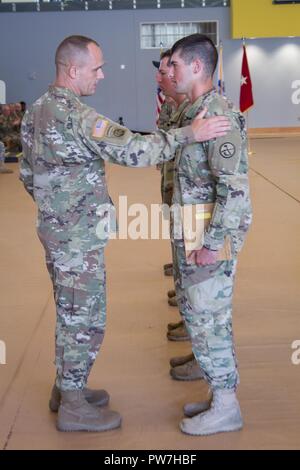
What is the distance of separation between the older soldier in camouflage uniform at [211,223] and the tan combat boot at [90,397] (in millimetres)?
451

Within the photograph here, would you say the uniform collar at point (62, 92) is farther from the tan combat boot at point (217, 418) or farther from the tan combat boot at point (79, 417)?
the tan combat boot at point (217, 418)

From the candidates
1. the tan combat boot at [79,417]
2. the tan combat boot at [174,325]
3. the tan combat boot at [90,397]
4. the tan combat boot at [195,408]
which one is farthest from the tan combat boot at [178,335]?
the tan combat boot at [79,417]

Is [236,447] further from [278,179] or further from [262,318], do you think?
[278,179]

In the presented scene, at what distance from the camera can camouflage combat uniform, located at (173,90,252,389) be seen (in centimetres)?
233

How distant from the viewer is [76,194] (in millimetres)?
2457

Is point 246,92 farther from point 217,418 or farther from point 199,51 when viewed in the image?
point 217,418

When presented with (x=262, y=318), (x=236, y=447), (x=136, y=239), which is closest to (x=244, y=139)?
(x=236, y=447)

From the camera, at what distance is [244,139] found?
2369mm

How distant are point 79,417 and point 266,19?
15464 millimetres

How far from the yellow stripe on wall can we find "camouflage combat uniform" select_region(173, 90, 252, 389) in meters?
14.9

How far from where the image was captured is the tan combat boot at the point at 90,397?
2.79m

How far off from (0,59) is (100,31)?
2.83 meters

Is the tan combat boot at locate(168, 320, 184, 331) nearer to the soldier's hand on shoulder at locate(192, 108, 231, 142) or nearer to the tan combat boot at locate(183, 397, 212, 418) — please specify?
the tan combat boot at locate(183, 397, 212, 418)

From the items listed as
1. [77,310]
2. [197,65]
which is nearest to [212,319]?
[77,310]
